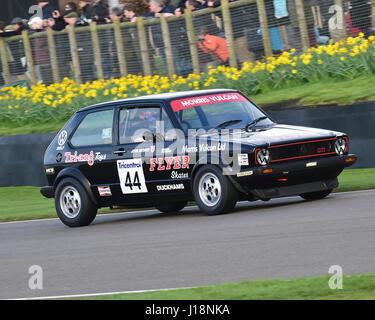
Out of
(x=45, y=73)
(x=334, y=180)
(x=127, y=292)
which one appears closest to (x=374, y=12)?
(x=334, y=180)

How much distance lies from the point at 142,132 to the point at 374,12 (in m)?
6.71

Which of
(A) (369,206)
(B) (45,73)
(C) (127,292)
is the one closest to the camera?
(C) (127,292)

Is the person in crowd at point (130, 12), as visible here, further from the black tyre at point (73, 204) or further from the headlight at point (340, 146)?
the headlight at point (340, 146)

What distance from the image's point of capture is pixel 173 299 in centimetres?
663

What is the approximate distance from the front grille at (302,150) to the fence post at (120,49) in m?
10.9

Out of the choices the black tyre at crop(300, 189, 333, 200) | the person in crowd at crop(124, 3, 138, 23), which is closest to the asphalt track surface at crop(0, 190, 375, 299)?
the black tyre at crop(300, 189, 333, 200)

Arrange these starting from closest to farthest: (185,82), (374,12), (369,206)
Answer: (369,206)
(374,12)
(185,82)

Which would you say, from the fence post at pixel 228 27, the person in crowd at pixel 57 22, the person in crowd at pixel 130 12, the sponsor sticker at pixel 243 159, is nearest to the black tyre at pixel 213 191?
the sponsor sticker at pixel 243 159

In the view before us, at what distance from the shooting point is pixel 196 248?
30.4ft

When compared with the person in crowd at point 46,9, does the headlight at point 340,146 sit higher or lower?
lower

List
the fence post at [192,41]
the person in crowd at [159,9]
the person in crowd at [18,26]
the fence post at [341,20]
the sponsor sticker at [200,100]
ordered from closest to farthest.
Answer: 1. the sponsor sticker at [200,100]
2. the fence post at [341,20]
3. the fence post at [192,41]
4. the person in crowd at [159,9]
5. the person in crowd at [18,26]

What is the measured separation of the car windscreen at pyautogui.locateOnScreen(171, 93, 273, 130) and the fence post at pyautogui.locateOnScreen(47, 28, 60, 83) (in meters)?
11.1

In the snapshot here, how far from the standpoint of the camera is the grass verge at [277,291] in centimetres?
632

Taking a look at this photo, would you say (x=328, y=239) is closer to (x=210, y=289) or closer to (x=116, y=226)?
(x=210, y=289)
